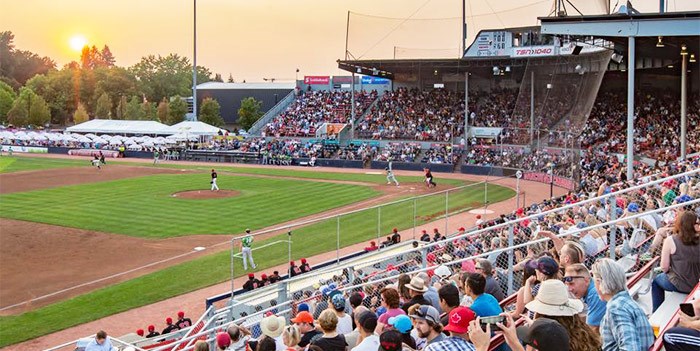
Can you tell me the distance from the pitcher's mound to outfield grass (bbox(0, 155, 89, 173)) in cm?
2155

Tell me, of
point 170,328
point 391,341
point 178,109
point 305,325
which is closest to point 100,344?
point 170,328

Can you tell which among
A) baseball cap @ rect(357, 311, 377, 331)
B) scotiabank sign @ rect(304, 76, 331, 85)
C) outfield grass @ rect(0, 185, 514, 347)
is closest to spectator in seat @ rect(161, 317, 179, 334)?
outfield grass @ rect(0, 185, 514, 347)

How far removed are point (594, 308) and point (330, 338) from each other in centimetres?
256

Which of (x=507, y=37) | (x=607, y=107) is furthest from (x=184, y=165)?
(x=607, y=107)

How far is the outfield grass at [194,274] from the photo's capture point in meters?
16.8

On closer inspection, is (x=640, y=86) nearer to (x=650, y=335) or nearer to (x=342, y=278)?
(x=342, y=278)

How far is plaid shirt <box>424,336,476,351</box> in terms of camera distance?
16.0 ft

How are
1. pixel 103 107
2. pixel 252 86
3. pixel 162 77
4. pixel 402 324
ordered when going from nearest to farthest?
pixel 402 324 < pixel 252 86 < pixel 103 107 < pixel 162 77

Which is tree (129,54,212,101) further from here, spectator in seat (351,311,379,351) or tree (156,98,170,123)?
spectator in seat (351,311,379,351)

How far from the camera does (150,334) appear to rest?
14766mm

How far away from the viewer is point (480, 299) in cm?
652

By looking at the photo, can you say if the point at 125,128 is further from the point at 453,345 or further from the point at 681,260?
the point at 453,345

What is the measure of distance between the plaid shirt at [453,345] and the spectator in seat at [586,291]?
64.4 inches

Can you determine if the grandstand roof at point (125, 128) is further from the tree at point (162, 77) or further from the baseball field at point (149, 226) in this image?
the tree at point (162, 77)
